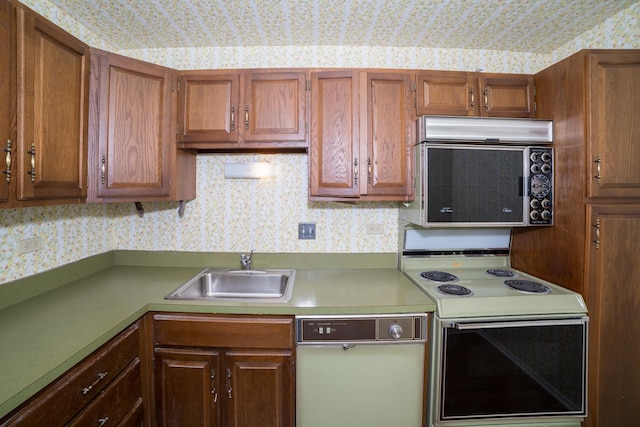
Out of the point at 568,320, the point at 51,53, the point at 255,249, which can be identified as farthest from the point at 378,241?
the point at 51,53

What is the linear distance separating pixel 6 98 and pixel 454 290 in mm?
2132

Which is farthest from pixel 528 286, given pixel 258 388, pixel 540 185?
pixel 258 388

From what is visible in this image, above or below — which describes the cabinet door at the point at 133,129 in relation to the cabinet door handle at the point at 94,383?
above

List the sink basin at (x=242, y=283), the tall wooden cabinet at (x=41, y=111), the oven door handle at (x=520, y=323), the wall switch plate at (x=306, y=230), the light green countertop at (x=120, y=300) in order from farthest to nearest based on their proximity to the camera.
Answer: the wall switch plate at (x=306, y=230) < the sink basin at (x=242, y=283) < the oven door handle at (x=520, y=323) < the tall wooden cabinet at (x=41, y=111) < the light green countertop at (x=120, y=300)

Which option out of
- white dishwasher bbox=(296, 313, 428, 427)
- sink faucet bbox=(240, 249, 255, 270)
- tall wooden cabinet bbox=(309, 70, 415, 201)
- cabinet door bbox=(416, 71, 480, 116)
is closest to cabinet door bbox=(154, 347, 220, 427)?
white dishwasher bbox=(296, 313, 428, 427)

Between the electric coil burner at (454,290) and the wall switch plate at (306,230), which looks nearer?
the electric coil burner at (454,290)

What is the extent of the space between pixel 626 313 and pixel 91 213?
3175mm

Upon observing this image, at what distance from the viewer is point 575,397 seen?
1.37 meters

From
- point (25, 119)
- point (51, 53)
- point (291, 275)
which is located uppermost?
point (51, 53)

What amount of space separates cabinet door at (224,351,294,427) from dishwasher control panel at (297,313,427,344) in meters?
0.16

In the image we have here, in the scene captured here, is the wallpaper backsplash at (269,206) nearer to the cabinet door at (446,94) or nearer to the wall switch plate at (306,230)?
the wall switch plate at (306,230)

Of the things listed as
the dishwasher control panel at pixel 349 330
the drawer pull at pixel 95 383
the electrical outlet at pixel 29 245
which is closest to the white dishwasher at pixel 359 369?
the dishwasher control panel at pixel 349 330

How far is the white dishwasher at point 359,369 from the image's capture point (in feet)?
4.43

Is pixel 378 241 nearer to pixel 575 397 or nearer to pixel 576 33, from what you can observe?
pixel 575 397
